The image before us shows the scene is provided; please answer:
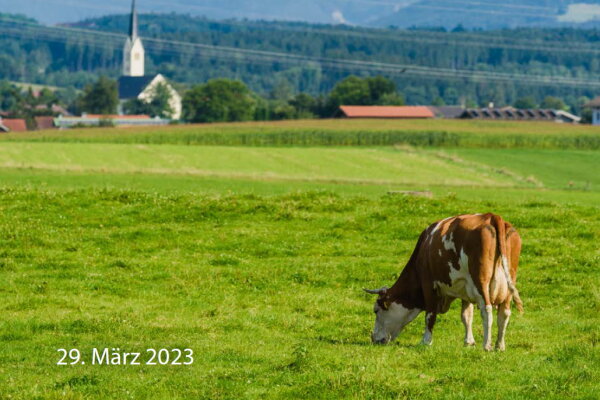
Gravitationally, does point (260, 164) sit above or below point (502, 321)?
below

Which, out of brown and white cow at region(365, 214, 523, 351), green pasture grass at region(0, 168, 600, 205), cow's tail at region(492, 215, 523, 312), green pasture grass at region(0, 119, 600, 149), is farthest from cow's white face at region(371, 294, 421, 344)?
green pasture grass at region(0, 119, 600, 149)

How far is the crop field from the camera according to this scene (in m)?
15.3

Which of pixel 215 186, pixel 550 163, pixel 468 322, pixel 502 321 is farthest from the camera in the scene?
pixel 550 163

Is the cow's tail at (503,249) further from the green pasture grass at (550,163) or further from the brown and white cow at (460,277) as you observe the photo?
the green pasture grass at (550,163)

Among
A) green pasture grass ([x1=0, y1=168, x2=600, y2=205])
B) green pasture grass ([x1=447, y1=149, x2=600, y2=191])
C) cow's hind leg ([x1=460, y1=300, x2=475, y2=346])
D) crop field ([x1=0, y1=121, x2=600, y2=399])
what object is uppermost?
cow's hind leg ([x1=460, y1=300, x2=475, y2=346])

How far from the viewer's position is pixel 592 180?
3265 inches

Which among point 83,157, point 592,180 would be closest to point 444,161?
point 592,180

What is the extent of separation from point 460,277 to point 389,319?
196 cm

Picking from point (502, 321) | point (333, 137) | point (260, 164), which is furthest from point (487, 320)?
point (333, 137)

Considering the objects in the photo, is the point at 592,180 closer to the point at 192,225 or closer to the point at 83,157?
the point at 83,157

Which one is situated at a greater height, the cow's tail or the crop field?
the cow's tail

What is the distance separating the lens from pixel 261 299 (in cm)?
2369

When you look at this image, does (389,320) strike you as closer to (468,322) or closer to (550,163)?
(468,322)

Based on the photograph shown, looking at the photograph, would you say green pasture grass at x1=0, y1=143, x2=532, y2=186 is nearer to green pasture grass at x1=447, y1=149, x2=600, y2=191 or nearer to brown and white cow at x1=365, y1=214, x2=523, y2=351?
green pasture grass at x1=447, y1=149, x2=600, y2=191
